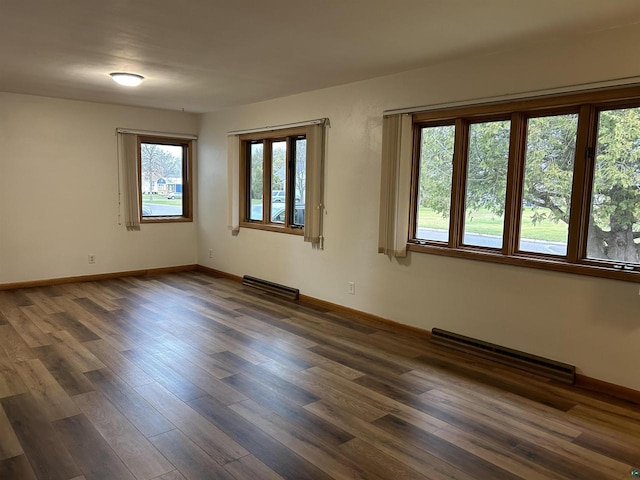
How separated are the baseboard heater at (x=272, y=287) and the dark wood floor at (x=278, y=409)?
3.36 ft

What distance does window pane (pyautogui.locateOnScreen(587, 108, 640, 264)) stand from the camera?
3.11 m

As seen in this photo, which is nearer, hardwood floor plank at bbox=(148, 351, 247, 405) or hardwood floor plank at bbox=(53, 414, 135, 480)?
hardwood floor plank at bbox=(53, 414, 135, 480)

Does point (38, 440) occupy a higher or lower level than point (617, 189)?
→ lower

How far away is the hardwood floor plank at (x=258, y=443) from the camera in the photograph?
2238mm

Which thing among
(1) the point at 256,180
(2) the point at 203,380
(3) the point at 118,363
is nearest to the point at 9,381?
(3) the point at 118,363

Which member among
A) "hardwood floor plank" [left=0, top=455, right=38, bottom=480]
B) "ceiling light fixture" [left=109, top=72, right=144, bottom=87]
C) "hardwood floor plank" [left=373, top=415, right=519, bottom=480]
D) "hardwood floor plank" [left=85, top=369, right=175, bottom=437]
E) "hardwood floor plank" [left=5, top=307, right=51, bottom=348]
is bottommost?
"hardwood floor plank" [left=373, top=415, right=519, bottom=480]

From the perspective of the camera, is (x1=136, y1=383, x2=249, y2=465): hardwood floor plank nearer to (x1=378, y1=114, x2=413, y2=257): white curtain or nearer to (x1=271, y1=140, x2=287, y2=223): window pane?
(x1=378, y1=114, x2=413, y2=257): white curtain

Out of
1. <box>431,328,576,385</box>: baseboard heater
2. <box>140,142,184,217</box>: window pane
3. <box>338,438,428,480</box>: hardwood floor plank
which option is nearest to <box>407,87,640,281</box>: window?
<box>431,328,576,385</box>: baseboard heater

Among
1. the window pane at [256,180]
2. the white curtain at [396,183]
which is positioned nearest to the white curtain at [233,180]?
the window pane at [256,180]

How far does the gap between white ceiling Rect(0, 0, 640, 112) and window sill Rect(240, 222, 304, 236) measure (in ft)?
5.72

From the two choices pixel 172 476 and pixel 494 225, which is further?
pixel 494 225

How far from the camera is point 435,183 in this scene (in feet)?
14.1

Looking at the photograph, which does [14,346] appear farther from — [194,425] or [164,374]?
[194,425]

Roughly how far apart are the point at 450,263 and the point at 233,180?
A: 3.56m
